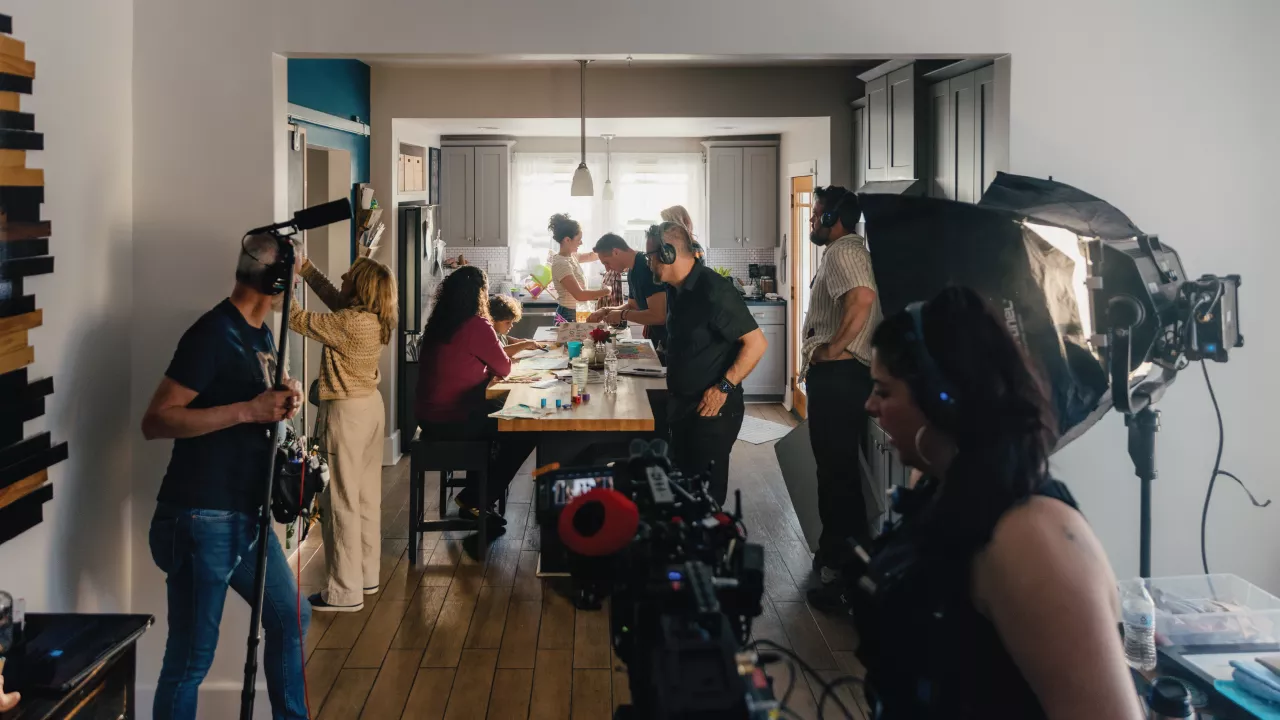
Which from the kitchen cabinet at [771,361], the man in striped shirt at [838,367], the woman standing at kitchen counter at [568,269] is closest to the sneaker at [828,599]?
the man in striped shirt at [838,367]

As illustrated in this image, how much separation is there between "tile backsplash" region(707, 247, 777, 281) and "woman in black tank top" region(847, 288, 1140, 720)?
794 cm

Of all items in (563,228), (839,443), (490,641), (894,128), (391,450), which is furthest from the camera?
(563,228)

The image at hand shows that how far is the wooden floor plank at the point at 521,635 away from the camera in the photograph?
3502 mm

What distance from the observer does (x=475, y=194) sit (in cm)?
870

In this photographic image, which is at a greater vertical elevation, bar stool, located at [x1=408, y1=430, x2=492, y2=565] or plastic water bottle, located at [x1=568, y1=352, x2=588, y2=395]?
plastic water bottle, located at [x1=568, y1=352, x2=588, y2=395]

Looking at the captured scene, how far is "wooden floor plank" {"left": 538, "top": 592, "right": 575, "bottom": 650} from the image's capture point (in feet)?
12.0

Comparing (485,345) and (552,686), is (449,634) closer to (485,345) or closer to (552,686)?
(552,686)

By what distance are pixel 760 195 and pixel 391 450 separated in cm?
428

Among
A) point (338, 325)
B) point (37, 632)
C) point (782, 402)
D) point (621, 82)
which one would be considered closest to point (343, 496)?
point (338, 325)

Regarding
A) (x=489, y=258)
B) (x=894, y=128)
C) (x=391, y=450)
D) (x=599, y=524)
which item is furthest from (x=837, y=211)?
(x=489, y=258)

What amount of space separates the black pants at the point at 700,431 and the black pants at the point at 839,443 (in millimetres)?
346

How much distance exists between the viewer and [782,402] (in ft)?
29.0

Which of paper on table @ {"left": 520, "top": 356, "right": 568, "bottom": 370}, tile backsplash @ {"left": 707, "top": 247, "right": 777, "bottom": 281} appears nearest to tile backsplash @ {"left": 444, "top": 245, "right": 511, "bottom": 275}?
tile backsplash @ {"left": 707, "top": 247, "right": 777, "bottom": 281}

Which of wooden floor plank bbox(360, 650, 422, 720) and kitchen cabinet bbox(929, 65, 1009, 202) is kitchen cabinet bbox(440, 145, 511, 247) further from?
wooden floor plank bbox(360, 650, 422, 720)
